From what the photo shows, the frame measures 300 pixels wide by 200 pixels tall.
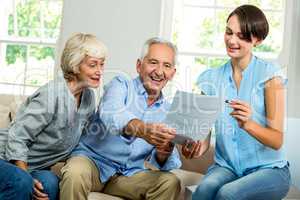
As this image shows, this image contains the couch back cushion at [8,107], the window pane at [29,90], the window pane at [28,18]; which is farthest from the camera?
the window pane at [28,18]

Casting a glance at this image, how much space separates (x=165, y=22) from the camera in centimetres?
354

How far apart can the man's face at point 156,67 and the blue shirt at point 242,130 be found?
216 mm

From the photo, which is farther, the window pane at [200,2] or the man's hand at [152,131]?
the window pane at [200,2]

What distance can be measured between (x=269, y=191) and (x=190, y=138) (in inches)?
16.1

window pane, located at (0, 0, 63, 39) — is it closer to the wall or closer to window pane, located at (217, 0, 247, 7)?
window pane, located at (217, 0, 247, 7)

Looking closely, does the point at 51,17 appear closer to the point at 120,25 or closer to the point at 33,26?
the point at 33,26

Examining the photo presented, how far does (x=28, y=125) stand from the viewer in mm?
2242

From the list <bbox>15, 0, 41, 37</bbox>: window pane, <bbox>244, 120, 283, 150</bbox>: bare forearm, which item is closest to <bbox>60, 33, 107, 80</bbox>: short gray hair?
<bbox>244, 120, 283, 150</bbox>: bare forearm

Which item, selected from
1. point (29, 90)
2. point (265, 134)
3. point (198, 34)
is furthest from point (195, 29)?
point (265, 134)

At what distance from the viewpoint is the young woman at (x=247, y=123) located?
6.99 ft

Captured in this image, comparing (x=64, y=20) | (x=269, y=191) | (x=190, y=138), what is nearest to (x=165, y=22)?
(x=64, y=20)

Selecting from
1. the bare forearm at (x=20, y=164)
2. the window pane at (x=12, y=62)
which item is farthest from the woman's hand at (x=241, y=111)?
the window pane at (x=12, y=62)

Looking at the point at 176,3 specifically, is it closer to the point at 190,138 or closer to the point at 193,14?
the point at 193,14

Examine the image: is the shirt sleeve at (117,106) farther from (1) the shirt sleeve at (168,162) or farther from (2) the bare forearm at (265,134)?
(2) the bare forearm at (265,134)
